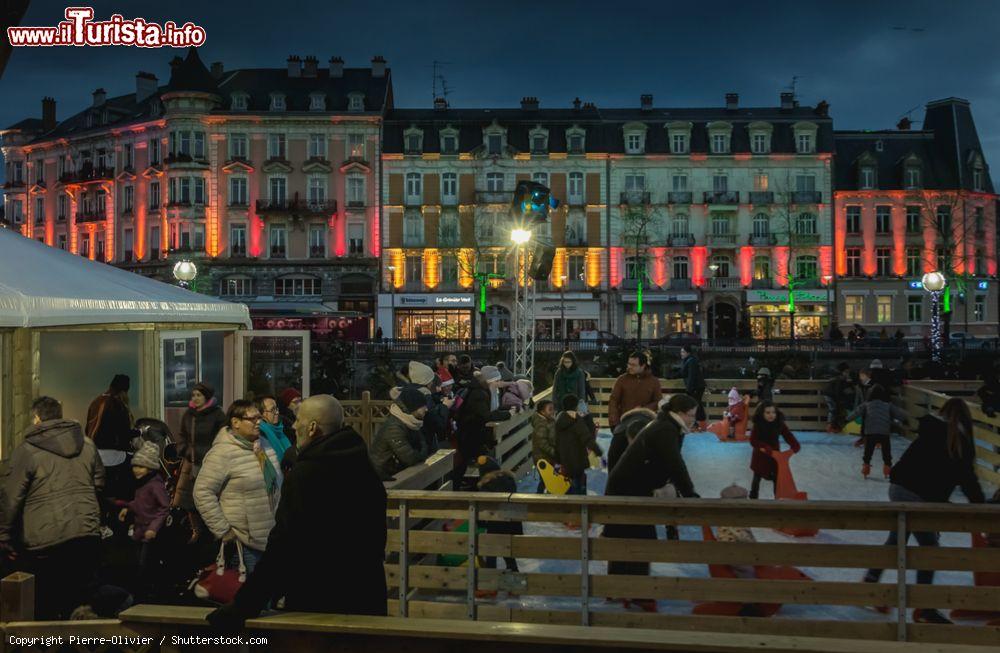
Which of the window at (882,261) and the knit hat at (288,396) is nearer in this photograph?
the knit hat at (288,396)

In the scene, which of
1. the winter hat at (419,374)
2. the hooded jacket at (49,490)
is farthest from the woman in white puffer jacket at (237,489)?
the winter hat at (419,374)

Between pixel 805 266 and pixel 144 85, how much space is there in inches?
1566

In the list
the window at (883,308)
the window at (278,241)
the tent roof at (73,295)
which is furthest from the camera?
the window at (883,308)

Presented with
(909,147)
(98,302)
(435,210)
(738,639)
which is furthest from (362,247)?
(738,639)

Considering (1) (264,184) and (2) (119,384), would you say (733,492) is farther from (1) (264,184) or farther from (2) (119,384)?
(1) (264,184)

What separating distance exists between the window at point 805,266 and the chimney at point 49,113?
45257mm

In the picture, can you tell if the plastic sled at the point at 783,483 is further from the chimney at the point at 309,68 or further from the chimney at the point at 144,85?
the chimney at the point at 144,85

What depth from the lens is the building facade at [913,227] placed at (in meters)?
44.0

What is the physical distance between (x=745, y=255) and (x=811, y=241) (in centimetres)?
356

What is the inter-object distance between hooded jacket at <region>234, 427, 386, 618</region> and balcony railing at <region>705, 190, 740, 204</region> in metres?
43.3

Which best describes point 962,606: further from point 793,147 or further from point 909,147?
point 909,147

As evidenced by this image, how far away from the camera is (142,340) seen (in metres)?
11.3

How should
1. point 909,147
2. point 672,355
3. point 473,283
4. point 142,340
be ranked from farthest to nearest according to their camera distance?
point 909,147 → point 473,283 → point 672,355 → point 142,340

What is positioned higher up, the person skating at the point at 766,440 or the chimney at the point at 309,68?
the chimney at the point at 309,68
